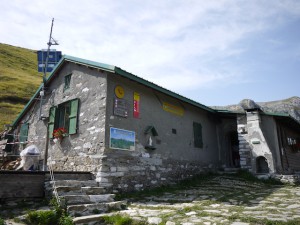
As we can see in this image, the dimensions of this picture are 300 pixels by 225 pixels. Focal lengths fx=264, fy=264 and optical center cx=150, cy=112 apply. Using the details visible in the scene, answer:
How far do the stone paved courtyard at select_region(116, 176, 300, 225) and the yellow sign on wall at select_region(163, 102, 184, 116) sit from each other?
371 cm

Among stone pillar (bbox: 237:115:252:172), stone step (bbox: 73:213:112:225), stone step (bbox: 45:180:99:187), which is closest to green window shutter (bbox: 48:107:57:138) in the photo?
stone step (bbox: 45:180:99:187)

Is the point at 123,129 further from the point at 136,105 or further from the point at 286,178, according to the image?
the point at 286,178

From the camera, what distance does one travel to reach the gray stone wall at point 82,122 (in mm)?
9242

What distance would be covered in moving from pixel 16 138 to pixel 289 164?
15174 millimetres

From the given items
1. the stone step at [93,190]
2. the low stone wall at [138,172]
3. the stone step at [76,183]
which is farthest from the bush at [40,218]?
the low stone wall at [138,172]

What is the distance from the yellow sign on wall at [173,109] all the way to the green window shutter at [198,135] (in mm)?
1275

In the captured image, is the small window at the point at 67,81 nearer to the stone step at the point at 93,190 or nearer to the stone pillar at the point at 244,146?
the stone step at the point at 93,190

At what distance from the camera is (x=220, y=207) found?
666 cm

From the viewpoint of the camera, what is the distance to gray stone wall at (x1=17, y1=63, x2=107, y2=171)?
30.3 ft

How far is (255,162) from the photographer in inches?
514

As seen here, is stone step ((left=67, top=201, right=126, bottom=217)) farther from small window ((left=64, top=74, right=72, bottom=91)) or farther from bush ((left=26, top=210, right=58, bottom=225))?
small window ((left=64, top=74, right=72, bottom=91))

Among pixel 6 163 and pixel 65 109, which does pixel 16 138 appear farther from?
pixel 65 109

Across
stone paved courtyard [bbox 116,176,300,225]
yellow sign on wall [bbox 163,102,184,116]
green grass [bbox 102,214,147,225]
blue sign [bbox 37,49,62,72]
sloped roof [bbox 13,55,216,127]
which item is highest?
blue sign [bbox 37,49,62,72]

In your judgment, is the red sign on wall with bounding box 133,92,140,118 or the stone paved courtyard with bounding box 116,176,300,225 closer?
the stone paved courtyard with bounding box 116,176,300,225
